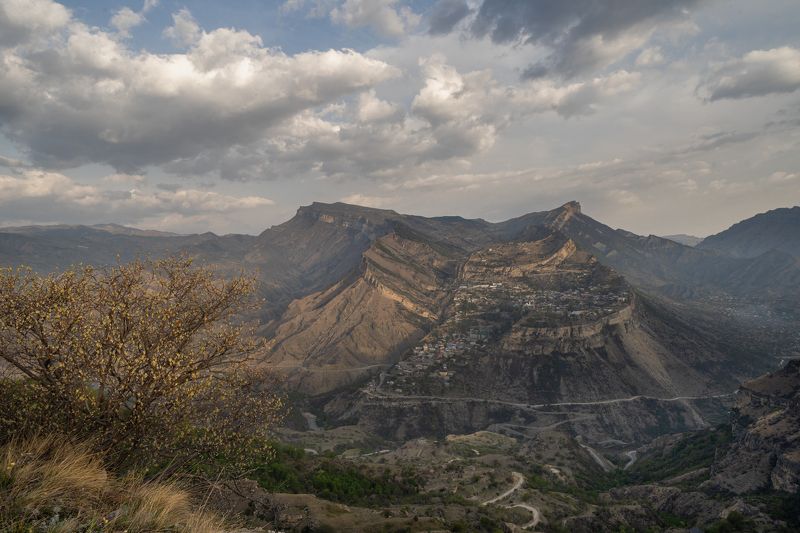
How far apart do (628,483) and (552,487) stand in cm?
2589

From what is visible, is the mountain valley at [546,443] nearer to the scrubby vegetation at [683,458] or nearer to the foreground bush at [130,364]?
the scrubby vegetation at [683,458]

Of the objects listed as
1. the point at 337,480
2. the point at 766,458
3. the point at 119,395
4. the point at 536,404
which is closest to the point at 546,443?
the point at 766,458

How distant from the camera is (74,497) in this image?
1120 centimetres

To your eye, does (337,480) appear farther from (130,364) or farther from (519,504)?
(130,364)

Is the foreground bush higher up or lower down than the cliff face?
higher up

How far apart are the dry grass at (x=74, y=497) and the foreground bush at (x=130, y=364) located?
128 centimetres

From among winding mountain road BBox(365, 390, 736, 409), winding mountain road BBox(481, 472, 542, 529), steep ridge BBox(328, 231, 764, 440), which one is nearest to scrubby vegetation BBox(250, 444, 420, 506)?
winding mountain road BBox(481, 472, 542, 529)

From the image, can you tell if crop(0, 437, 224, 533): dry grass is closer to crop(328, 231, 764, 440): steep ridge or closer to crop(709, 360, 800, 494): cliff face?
crop(709, 360, 800, 494): cliff face

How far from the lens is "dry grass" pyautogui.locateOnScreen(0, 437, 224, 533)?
32.2 feet

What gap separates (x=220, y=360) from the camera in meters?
17.9

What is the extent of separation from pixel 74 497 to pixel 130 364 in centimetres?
401

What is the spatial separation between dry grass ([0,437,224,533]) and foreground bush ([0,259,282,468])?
1.28 meters

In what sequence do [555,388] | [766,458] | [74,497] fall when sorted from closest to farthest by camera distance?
[74,497], [766,458], [555,388]

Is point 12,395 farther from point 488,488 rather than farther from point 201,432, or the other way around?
point 488,488
